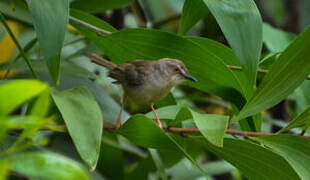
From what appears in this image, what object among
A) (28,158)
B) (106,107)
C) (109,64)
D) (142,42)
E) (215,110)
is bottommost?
(215,110)

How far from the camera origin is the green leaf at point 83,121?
90 centimetres

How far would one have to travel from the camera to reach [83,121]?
37.6 inches

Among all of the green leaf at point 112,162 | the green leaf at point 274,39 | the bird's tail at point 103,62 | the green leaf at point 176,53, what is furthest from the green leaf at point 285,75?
the green leaf at point 274,39

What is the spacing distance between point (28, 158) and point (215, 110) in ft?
6.92

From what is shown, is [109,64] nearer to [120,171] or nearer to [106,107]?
[106,107]

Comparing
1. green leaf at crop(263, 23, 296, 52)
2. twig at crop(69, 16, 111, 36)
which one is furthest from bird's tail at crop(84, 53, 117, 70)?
green leaf at crop(263, 23, 296, 52)

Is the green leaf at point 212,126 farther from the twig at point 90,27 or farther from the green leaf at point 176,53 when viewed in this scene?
the twig at point 90,27

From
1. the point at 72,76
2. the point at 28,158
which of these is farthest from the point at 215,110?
the point at 28,158

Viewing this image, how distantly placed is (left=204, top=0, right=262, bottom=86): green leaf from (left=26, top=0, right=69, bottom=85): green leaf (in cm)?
32

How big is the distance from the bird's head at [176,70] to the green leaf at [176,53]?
0.03 meters

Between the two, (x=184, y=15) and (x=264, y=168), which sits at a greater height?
(x=184, y=15)

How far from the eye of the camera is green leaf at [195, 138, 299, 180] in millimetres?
1047

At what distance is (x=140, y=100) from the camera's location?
1516 millimetres

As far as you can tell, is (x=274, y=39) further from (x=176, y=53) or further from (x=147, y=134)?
(x=147, y=134)
